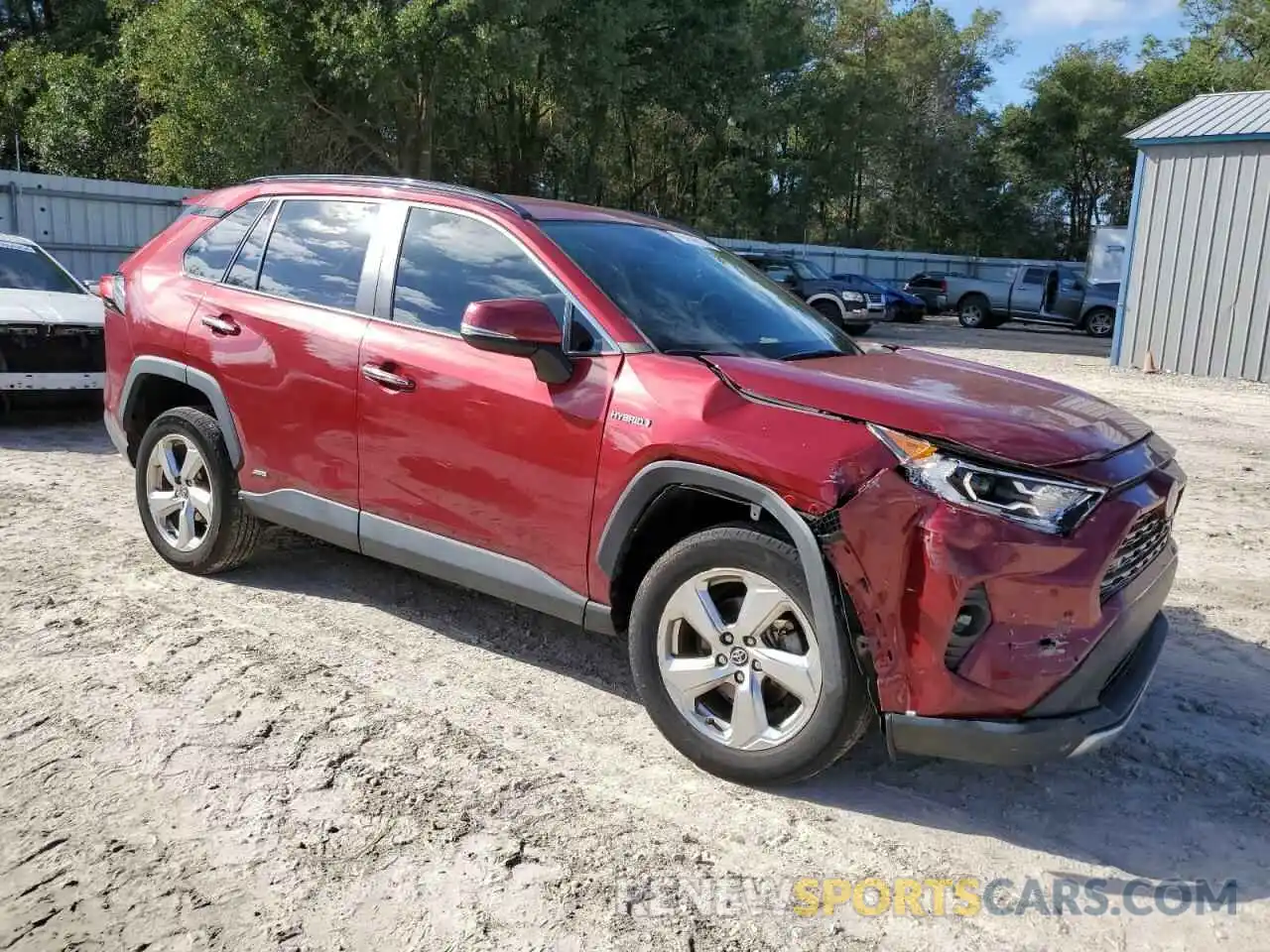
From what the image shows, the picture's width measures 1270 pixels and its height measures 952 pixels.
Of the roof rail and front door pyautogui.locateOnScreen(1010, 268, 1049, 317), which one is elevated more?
the roof rail

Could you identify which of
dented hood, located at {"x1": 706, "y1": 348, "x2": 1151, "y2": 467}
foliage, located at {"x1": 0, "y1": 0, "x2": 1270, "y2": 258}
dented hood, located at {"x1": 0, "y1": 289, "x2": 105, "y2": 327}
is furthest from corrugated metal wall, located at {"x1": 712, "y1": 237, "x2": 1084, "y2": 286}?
dented hood, located at {"x1": 706, "y1": 348, "x2": 1151, "y2": 467}

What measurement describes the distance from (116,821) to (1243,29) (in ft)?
181

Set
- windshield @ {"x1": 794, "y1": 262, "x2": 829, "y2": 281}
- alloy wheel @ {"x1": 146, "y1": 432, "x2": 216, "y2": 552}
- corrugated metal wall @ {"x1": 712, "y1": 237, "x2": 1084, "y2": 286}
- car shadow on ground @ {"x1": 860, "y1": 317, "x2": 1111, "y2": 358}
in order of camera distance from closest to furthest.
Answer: alloy wheel @ {"x1": 146, "y1": 432, "x2": 216, "y2": 552} → car shadow on ground @ {"x1": 860, "y1": 317, "x2": 1111, "y2": 358} → windshield @ {"x1": 794, "y1": 262, "x2": 829, "y2": 281} → corrugated metal wall @ {"x1": 712, "y1": 237, "x2": 1084, "y2": 286}

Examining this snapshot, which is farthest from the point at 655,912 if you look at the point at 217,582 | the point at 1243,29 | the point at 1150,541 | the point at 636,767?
the point at 1243,29

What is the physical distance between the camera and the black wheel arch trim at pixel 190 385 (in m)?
4.68

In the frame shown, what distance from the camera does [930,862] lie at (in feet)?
9.73

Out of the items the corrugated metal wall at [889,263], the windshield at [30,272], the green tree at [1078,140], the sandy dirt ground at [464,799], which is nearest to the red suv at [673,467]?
the sandy dirt ground at [464,799]

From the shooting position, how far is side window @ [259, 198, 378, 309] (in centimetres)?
439

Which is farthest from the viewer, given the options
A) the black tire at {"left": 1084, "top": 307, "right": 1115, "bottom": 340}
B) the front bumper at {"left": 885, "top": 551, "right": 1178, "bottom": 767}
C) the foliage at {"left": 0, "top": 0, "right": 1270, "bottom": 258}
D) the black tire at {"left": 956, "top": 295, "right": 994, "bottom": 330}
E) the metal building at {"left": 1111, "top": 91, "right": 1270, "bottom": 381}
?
the black tire at {"left": 956, "top": 295, "right": 994, "bottom": 330}

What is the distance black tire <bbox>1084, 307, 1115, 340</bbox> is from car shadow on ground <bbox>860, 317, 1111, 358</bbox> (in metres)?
0.27

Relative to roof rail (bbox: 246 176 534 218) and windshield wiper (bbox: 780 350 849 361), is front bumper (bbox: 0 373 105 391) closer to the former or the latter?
roof rail (bbox: 246 176 534 218)

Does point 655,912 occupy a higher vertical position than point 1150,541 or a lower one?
lower

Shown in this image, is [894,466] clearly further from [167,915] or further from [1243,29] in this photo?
[1243,29]

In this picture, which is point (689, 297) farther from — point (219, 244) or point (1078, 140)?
point (1078, 140)
